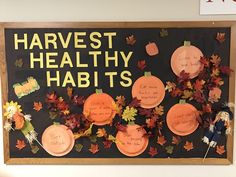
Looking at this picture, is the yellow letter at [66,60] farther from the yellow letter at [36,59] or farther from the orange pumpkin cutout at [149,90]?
the orange pumpkin cutout at [149,90]

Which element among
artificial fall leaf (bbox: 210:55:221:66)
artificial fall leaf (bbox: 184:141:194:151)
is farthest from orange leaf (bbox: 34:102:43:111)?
artificial fall leaf (bbox: 210:55:221:66)

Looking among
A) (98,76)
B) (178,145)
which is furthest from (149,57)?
(178,145)

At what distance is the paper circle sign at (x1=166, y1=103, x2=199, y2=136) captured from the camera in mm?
1687

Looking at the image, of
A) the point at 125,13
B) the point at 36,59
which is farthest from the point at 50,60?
Result: the point at 125,13

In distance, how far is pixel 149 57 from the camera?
1.67 meters

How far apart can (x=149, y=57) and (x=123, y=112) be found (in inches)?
13.1

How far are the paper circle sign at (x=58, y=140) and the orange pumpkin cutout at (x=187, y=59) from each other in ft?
2.28

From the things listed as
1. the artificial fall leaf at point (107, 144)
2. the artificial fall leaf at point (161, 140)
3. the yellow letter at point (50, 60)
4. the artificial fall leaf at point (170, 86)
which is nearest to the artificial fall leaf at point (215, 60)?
the artificial fall leaf at point (170, 86)

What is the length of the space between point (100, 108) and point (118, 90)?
0.14m

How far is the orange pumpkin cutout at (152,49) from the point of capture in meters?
1.66

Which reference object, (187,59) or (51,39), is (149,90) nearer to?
(187,59)

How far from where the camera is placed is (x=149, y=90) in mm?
1684

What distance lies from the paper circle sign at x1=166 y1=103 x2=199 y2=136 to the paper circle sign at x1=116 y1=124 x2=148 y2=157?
0.55 ft

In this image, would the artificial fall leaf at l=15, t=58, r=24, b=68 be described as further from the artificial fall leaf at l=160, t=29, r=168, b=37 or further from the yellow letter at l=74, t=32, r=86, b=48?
the artificial fall leaf at l=160, t=29, r=168, b=37
